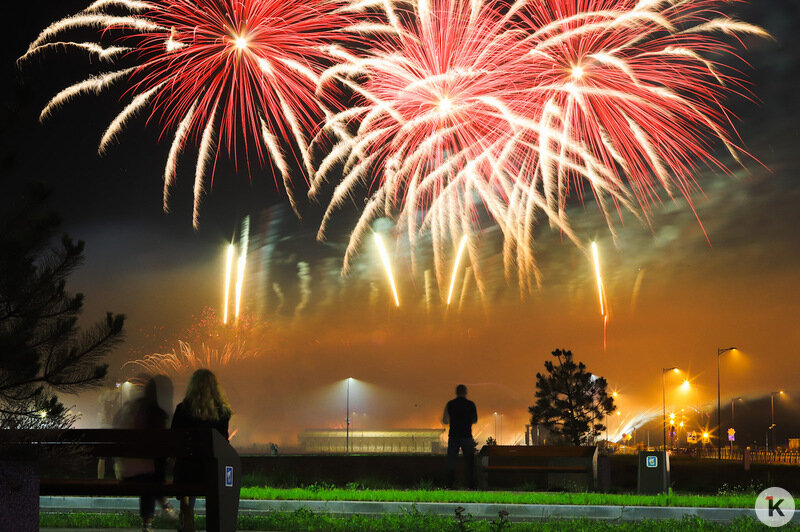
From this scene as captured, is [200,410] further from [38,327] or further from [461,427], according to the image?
[461,427]

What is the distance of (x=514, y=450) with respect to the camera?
633 inches

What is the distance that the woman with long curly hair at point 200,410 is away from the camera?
9180 millimetres

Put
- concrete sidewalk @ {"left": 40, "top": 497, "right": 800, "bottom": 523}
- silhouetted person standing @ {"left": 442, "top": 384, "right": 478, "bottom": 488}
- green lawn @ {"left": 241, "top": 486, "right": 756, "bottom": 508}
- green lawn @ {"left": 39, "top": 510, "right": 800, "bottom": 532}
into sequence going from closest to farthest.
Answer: green lawn @ {"left": 39, "top": 510, "right": 800, "bottom": 532} → concrete sidewalk @ {"left": 40, "top": 497, "right": 800, "bottom": 523} → green lawn @ {"left": 241, "top": 486, "right": 756, "bottom": 508} → silhouetted person standing @ {"left": 442, "top": 384, "right": 478, "bottom": 488}

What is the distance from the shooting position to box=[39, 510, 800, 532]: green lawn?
9.73 m

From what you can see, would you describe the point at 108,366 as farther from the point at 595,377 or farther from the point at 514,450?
the point at 595,377

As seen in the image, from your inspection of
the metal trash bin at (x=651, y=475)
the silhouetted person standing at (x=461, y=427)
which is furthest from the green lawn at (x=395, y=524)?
the silhouetted person standing at (x=461, y=427)

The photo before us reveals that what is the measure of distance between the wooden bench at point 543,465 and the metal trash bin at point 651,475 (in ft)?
4.28

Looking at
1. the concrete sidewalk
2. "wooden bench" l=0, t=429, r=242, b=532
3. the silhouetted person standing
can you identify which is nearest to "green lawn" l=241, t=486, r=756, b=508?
the concrete sidewalk

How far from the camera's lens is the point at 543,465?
1648 centimetres

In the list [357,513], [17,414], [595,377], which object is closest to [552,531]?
[357,513]

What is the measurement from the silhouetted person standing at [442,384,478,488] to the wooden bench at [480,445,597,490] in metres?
0.44

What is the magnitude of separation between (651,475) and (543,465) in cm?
256

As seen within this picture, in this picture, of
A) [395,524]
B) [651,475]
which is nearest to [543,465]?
[651,475]

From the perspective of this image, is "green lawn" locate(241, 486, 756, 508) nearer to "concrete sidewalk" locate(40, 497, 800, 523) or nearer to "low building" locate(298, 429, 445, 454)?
"concrete sidewalk" locate(40, 497, 800, 523)
